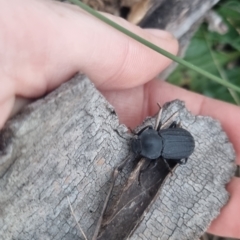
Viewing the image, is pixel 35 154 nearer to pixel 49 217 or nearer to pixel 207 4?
pixel 49 217

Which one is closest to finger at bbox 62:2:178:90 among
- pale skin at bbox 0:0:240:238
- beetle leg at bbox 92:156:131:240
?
pale skin at bbox 0:0:240:238

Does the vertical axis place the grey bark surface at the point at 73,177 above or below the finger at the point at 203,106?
below

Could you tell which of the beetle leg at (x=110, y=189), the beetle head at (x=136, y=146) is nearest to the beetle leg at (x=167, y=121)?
the beetle head at (x=136, y=146)

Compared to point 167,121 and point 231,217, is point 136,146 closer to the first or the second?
point 167,121

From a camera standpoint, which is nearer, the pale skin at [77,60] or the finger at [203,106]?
the pale skin at [77,60]

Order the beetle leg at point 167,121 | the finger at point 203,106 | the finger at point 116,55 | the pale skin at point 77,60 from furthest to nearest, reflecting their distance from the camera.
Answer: the finger at point 203,106
the beetle leg at point 167,121
the finger at point 116,55
the pale skin at point 77,60

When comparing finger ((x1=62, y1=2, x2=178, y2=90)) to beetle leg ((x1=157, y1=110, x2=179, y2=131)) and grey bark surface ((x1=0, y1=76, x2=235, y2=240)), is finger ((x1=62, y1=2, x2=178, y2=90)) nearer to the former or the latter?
grey bark surface ((x1=0, y1=76, x2=235, y2=240))

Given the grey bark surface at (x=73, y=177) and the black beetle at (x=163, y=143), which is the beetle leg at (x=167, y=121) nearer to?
the black beetle at (x=163, y=143)

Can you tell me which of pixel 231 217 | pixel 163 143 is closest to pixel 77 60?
pixel 163 143
